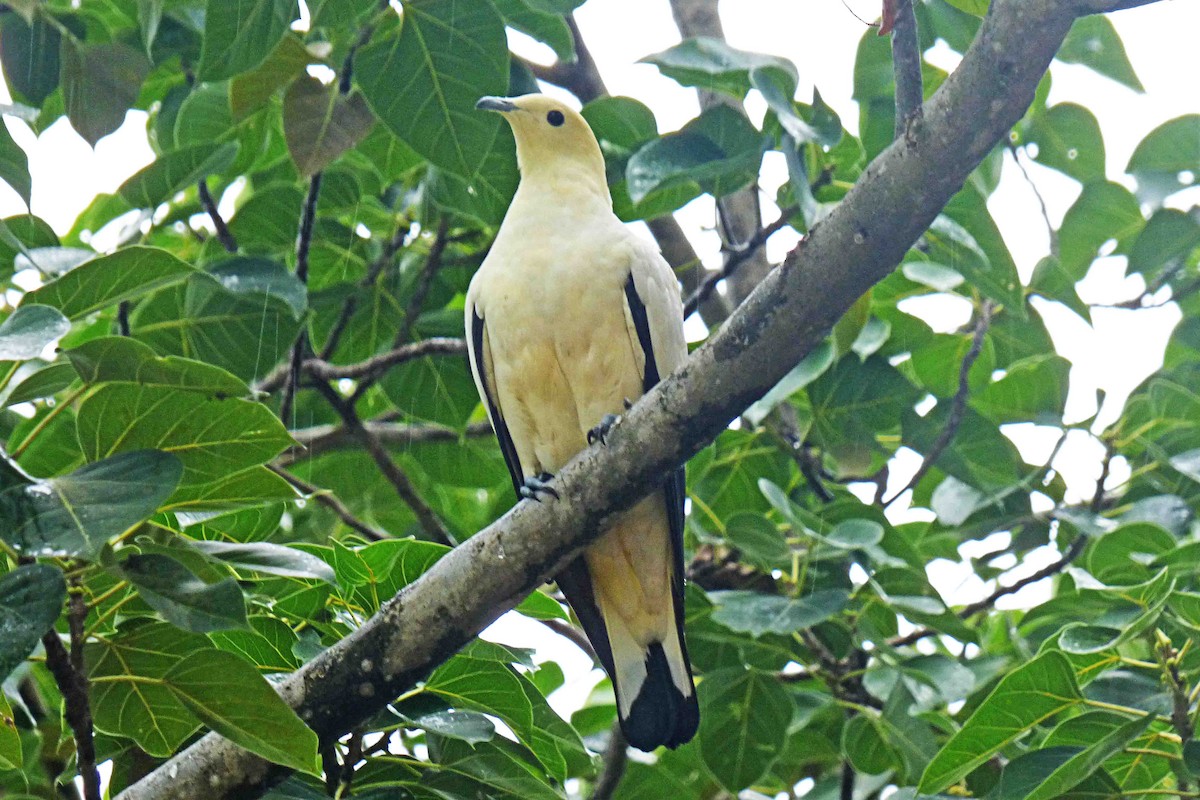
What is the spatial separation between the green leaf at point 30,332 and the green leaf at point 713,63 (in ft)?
5.99

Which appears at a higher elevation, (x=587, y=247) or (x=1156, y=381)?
(x=587, y=247)

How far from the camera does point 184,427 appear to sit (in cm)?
264

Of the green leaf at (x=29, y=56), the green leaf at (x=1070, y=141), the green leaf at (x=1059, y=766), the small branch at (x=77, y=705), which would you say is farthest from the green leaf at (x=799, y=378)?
the green leaf at (x=29, y=56)

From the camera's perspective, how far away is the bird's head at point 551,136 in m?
4.17

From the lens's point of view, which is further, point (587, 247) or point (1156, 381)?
point (1156, 381)

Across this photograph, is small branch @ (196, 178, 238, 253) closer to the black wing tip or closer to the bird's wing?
the bird's wing

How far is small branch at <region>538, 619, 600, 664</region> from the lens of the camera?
14.2ft

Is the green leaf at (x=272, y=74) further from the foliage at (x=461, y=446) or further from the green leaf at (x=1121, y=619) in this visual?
the green leaf at (x=1121, y=619)

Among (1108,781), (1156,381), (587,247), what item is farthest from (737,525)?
(1156,381)

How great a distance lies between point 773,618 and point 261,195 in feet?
7.28

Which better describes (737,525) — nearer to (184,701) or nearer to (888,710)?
(888,710)

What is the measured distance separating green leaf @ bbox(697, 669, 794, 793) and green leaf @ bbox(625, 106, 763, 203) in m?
1.50

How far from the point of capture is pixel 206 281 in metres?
3.64

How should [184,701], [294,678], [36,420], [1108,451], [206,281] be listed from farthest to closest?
[1108,451] → [206,281] → [36,420] → [294,678] → [184,701]
